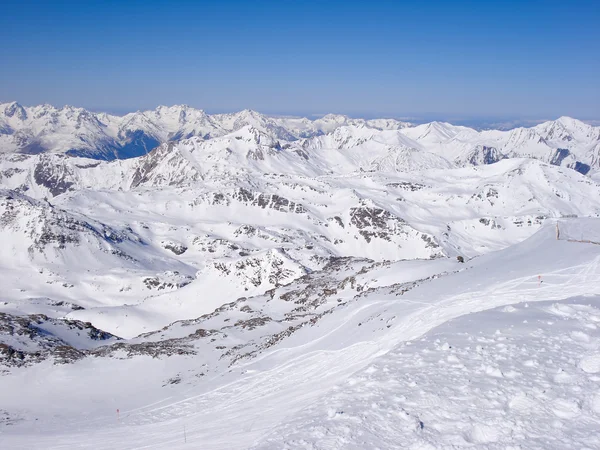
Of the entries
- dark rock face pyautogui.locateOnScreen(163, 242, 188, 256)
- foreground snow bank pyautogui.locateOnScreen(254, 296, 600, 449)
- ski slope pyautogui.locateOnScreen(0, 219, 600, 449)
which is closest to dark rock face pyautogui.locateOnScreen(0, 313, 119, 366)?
ski slope pyautogui.locateOnScreen(0, 219, 600, 449)

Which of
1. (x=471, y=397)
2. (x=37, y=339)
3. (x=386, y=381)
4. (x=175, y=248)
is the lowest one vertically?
(x=175, y=248)

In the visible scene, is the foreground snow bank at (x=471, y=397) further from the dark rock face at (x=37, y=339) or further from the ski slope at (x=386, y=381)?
the dark rock face at (x=37, y=339)

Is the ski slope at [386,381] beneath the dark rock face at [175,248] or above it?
above

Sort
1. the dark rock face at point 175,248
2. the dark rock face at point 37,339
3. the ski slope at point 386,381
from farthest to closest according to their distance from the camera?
the dark rock face at point 175,248
the dark rock face at point 37,339
the ski slope at point 386,381

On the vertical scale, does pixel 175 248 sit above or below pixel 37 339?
below

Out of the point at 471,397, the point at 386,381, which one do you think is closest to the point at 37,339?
the point at 386,381

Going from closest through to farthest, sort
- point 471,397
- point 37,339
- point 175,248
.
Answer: point 471,397
point 37,339
point 175,248

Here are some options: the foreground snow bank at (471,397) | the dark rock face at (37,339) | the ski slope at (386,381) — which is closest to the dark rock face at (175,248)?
the dark rock face at (37,339)

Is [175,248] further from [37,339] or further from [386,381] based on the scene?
[386,381]

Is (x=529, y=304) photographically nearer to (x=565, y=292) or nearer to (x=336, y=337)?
(x=565, y=292)

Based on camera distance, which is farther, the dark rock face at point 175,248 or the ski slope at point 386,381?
the dark rock face at point 175,248
